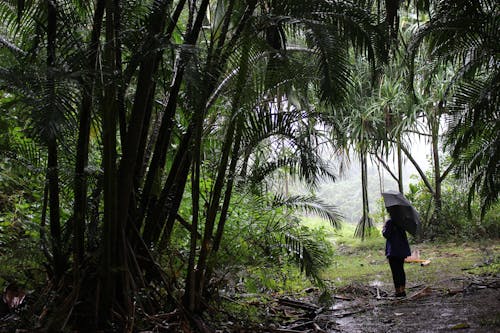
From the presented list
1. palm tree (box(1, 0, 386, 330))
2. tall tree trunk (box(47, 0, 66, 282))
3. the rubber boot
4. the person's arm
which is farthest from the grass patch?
tall tree trunk (box(47, 0, 66, 282))

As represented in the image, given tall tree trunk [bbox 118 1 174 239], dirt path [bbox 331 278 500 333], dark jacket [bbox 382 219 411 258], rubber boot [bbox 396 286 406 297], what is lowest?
dirt path [bbox 331 278 500 333]

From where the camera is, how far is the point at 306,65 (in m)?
4.37

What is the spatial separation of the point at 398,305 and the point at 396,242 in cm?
93

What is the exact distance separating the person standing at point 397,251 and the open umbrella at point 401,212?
2.3 inches

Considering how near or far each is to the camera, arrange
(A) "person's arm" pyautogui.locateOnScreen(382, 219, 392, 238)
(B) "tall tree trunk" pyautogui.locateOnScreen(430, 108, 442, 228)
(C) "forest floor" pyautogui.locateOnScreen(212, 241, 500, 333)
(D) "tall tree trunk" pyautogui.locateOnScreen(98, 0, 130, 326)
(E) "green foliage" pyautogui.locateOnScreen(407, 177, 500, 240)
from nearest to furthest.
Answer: (D) "tall tree trunk" pyautogui.locateOnScreen(98, 0, 130, 326)
(C) "forest floor" pyautogui.locateOnScreen(212, 241, 500, 333)
(A) "person's arm" pyautogui.locateOnScreen(382, 219, 392, 238)
(E) "green foliage" pyautogui.locateOnScreen(407, 177, 500, 240)
(B) "tall tree trunk" pyautogui.locateOnScreen(430, 108, 442, 228)

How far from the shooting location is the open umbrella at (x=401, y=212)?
20.0 ft

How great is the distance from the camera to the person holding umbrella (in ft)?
20.0

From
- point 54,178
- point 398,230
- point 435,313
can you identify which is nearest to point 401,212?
point 398,230

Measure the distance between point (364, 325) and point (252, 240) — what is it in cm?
143

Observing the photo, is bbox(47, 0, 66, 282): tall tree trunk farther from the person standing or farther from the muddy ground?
the person standing

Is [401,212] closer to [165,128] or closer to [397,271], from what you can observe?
[397,271]

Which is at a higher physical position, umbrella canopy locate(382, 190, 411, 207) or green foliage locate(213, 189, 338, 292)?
umbrella canopy locate(382, 190, 411, 207)

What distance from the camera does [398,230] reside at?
20.3 feet

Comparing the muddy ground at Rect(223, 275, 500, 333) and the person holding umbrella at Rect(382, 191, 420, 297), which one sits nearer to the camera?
the muddy ground at Rect(223, 275, 500, 333)
